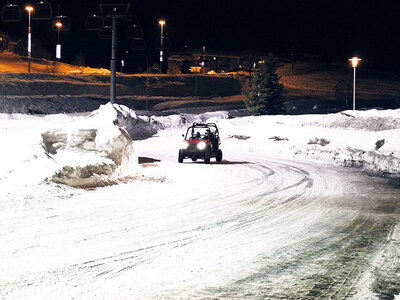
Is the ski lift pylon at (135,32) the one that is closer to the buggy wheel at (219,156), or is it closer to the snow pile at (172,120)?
the snow pile at (172,120)

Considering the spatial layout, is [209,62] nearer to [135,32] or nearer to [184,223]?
[135,32]

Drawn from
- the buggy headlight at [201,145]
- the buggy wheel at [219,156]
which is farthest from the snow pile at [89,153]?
the buggy wheel at [219,156]

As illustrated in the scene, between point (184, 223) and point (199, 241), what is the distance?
4.81 ft

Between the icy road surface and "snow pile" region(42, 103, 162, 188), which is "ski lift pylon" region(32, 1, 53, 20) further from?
the icy road surface

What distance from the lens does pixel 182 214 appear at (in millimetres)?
10531

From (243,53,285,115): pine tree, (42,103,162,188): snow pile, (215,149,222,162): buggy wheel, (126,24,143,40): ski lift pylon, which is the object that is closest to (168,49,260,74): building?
(243,53,285,115): pine tree

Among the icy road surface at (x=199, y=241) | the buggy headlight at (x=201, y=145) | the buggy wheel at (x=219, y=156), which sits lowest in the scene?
the icy road surface at (x=199, y=241)

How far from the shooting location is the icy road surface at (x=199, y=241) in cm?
590

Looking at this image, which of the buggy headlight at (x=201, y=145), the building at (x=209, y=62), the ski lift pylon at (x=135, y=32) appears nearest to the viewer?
the buggy headlight at (x=201, y=145)

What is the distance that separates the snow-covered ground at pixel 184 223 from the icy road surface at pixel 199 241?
0.08 feet

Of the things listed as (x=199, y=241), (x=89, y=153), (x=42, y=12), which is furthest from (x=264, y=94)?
(x=199, y=241)

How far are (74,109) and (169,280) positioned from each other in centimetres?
5204

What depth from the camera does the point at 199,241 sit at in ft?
26.8

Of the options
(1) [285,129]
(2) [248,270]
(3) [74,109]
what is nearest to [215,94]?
(3) [74,109]
